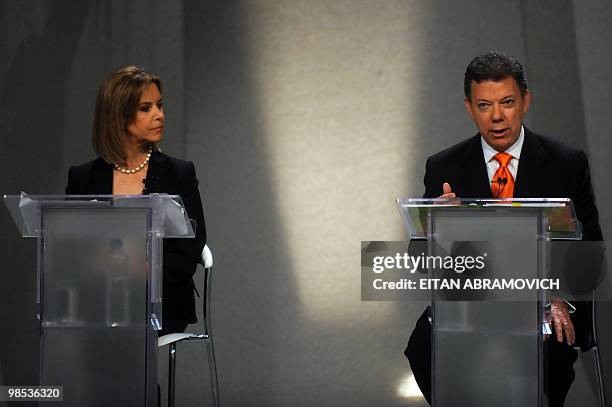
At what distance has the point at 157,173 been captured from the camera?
399 cm

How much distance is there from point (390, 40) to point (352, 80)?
0.30 metres

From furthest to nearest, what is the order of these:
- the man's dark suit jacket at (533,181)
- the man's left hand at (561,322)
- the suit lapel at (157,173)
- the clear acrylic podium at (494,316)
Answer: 1. the suit lapel at (157,173)
2. the man's dark suit jacket at (533,181)
3. the man's left hand at (561,322)
4. the clear acrylic podium at (494,316)

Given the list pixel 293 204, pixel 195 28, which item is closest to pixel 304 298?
pixel 293 204

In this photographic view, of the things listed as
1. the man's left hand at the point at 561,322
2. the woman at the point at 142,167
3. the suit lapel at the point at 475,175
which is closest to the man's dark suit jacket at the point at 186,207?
the woman at the point at 142,167

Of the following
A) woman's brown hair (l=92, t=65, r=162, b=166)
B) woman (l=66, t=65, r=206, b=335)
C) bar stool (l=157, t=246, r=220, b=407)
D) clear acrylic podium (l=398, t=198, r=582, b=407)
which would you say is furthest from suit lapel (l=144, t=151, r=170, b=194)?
clear acrylic podium (l=398, t=198, r=582, b=407)

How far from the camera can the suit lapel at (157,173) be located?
12.9 ft

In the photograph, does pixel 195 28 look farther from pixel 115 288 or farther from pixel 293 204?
pixel 115 288

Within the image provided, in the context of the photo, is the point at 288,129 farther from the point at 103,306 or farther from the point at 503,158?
the point at 103,306

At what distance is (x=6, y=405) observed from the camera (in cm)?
489

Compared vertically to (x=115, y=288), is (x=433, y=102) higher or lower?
A: higher

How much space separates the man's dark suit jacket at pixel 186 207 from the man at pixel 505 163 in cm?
95

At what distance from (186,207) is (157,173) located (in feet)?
0.60

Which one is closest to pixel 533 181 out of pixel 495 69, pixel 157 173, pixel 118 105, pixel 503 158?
pixel 503 158

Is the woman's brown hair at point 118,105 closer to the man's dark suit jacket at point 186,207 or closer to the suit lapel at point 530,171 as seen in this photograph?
the man's dark suit jacket at point 186,207
